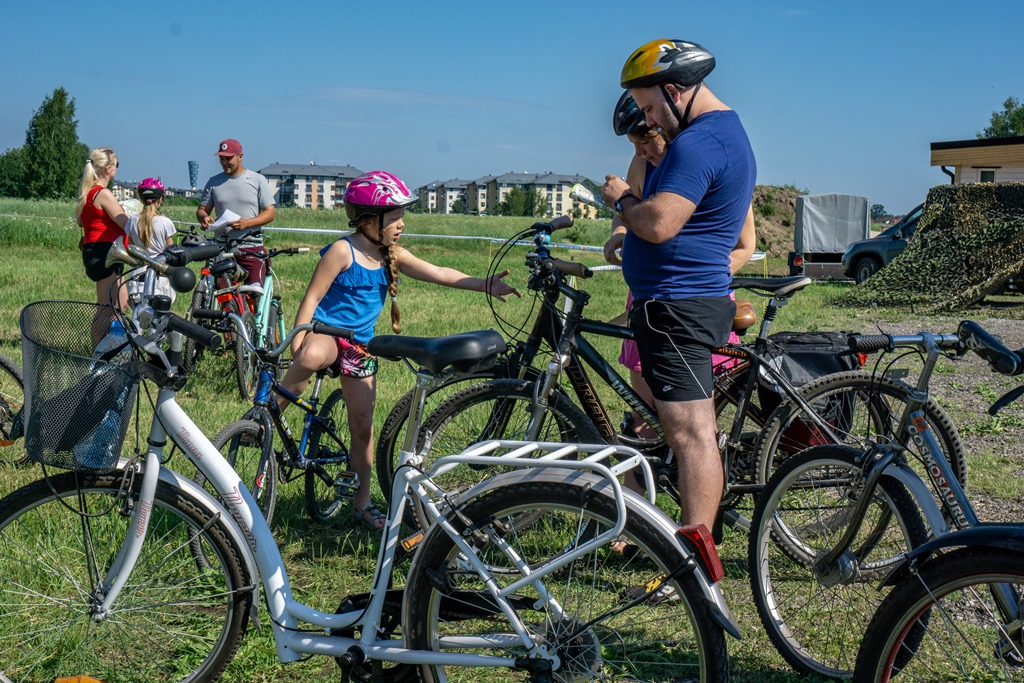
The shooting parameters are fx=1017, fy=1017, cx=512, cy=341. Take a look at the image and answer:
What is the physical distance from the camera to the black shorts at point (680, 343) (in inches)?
153

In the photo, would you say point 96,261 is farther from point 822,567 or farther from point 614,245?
point 822,567

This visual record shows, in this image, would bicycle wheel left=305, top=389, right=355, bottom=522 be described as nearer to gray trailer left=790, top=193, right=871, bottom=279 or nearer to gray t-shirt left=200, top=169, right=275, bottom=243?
A: gray t-shirt left=200, top=169, right=275, bottom=243

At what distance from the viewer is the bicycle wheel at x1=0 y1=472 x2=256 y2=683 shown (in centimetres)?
326

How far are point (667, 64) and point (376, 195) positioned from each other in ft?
5.36

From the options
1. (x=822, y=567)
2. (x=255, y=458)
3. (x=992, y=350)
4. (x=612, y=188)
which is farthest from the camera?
(x=255, y=458)

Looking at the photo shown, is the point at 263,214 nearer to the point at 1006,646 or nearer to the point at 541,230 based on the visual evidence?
the point at 541,230

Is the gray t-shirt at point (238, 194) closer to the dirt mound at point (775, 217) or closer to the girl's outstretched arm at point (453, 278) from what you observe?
the girl's outstretched arm at point (453, 278)

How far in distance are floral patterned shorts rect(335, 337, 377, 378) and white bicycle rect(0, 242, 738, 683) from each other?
4.99ft

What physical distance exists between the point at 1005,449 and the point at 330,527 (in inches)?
194

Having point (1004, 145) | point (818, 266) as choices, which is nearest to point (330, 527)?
point (818, 266)

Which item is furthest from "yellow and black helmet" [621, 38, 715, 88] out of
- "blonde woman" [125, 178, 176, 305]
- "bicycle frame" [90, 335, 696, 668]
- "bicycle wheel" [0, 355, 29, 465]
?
"blonde woman" [125, 178, 176, 305]

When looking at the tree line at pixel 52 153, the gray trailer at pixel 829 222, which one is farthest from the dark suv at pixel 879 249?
the tree line at pixel 52 153

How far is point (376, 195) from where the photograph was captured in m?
4.78

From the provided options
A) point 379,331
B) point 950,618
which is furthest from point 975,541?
point 379,331
